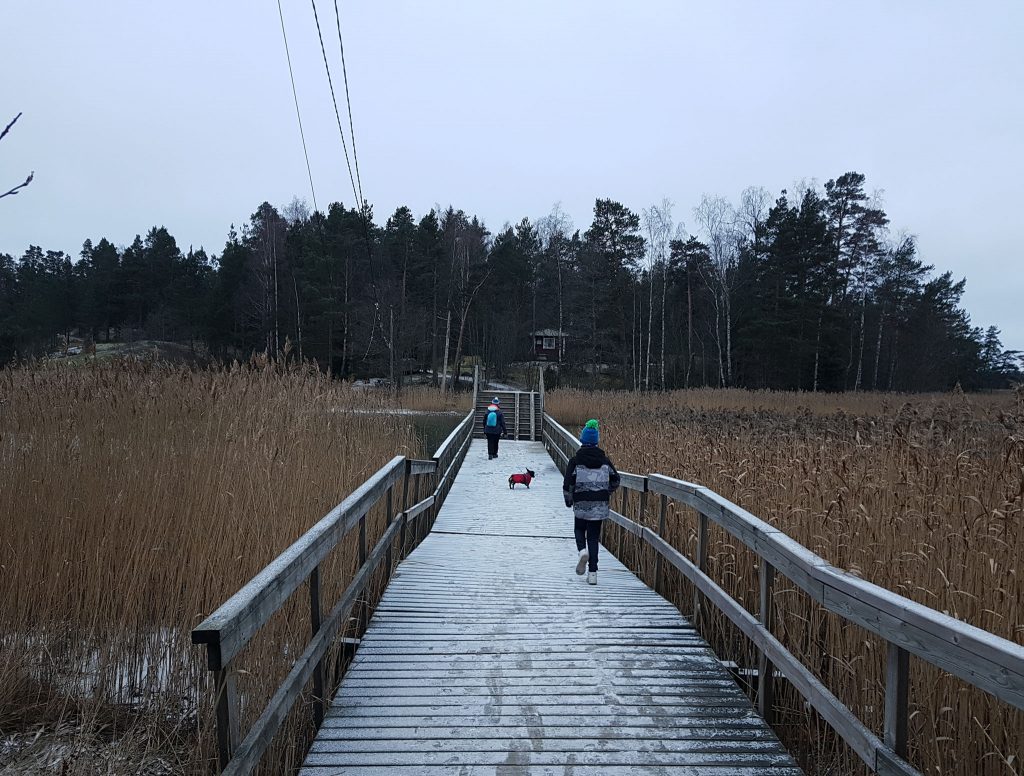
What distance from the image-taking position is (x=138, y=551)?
359 cm

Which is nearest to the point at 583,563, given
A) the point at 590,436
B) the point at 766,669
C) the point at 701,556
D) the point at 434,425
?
the point at 590,436

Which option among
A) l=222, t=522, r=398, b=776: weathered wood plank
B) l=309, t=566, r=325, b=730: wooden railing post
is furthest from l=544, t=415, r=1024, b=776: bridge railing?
l=309, t=566, r=325, b=730: wooden railing post

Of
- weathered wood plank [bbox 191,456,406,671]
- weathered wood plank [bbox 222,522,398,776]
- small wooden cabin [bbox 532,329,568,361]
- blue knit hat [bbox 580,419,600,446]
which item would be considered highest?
small wooden cabin [bbox 532,329,568,361]

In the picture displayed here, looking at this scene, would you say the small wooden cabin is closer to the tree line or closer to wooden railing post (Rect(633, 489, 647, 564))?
the tree line

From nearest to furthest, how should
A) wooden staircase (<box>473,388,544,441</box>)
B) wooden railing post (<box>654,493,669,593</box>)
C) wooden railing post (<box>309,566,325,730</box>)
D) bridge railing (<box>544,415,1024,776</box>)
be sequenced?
bridge railing (<box>544,415,1024,776</box>) < wooden railing post (<box>309,566,325,730</box>) < wooden railing post (<box>654,493,669,593</box>) < wooden staircase (<box>473,388,544,441</box>)

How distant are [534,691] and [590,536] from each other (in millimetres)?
2651

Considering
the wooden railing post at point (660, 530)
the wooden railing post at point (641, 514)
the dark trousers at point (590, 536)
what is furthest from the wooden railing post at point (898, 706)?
the wooden railing post at point (641, 514)

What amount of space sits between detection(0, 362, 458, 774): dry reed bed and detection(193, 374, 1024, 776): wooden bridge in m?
0.33

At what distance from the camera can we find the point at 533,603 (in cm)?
484

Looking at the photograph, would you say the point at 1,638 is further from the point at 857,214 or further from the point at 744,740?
the point at 857,214

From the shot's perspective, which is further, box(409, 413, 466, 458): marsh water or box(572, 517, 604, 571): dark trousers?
box(409, 413, 466, 458): marsh water

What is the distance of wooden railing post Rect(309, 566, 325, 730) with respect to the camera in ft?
9.69

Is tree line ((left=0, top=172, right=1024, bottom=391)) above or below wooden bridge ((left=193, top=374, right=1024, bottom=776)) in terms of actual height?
above

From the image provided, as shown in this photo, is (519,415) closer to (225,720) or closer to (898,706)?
(898,706)
